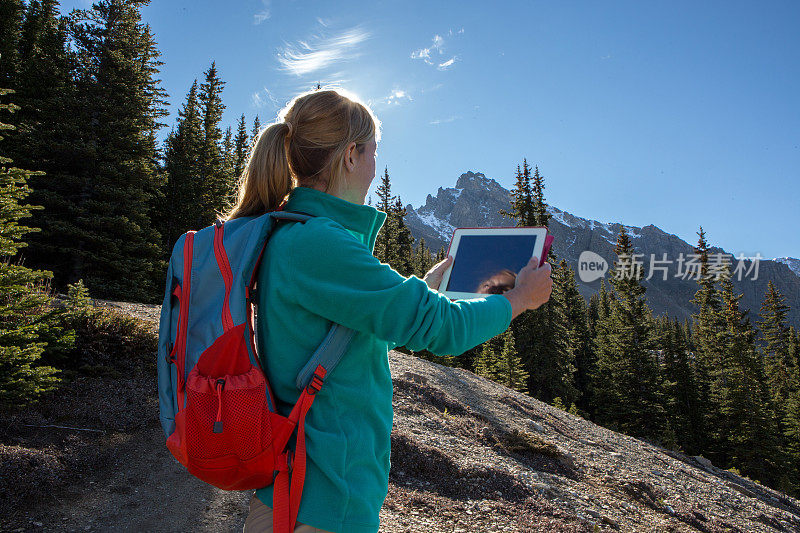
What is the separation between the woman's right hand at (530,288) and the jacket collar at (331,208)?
0.58 m

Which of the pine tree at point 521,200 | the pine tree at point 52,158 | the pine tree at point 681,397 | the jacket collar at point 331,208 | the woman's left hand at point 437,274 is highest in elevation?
the pine tree at point 521,200

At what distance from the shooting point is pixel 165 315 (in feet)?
4.69

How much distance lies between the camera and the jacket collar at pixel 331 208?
4.66 ft

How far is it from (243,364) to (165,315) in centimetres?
39

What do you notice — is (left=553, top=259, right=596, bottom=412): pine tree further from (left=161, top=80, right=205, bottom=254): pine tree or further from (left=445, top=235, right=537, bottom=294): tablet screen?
(left=445, top=235, right=537, bottom=294): tablet screen

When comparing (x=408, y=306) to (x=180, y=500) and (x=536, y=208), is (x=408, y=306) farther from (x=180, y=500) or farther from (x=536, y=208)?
(x=536, y=208)

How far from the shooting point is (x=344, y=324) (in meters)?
1.25

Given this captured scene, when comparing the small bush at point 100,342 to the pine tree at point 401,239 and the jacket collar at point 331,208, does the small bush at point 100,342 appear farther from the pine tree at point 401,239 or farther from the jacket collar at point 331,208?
the pine tree at point 401,239

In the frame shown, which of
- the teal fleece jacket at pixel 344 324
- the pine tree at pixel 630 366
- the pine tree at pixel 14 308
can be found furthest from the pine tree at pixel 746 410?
the pine tree at pixel 14 308

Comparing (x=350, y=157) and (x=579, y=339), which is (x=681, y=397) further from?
(x=350, y=157)

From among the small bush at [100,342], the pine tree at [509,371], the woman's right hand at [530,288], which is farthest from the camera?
the pine tree at [509,371]

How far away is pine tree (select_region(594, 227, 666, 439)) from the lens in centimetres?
2736

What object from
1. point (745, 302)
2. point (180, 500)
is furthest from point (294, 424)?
point (745, 302)

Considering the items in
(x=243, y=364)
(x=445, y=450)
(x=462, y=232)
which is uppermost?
(x=462, y=232)
